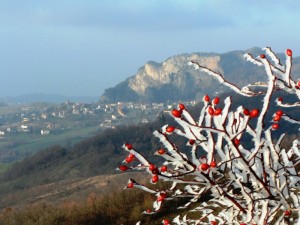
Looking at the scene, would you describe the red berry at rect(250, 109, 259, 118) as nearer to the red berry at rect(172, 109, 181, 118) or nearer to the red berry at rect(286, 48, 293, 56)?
the red berry at rect(172, 109, 181, 118)

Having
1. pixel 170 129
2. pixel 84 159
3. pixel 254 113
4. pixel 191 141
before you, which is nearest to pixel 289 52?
pixel 254 113

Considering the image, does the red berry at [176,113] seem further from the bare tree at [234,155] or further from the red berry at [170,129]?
the red berry at [170,129]

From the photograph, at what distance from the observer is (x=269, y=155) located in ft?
12.7

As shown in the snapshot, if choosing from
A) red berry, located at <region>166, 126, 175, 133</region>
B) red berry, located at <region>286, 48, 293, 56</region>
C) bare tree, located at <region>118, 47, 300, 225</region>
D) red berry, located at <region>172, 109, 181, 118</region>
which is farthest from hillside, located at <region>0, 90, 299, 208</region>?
red berry, located at <region>172, 109, 181, 118</region>

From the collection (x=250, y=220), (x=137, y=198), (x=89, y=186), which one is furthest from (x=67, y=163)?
(x=250, y=220)

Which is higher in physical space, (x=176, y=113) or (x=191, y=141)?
(x=176, y=113)

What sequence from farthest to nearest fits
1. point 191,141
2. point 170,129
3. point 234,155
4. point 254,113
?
point 234,155 → point 191,141 → point 170,129 → point 254,113

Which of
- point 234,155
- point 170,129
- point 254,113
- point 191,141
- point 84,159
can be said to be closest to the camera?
point 254,113

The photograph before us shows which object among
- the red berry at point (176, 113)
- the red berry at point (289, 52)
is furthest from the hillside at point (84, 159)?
the red berry at point (176, 113)

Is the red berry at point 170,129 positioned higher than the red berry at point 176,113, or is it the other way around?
the red berry at point 176,113

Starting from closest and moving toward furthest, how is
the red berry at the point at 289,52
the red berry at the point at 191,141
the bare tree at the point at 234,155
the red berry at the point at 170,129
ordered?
the bare tree at the point at 234,155
the red berry at the point at 170,129
the red berry at the point at 191,141
the red berry at the point at 289,52

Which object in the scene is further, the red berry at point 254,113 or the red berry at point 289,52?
the red berry at point 289,52

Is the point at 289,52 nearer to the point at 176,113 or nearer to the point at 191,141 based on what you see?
the point at 191,141

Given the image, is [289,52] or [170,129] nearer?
[170,129]
